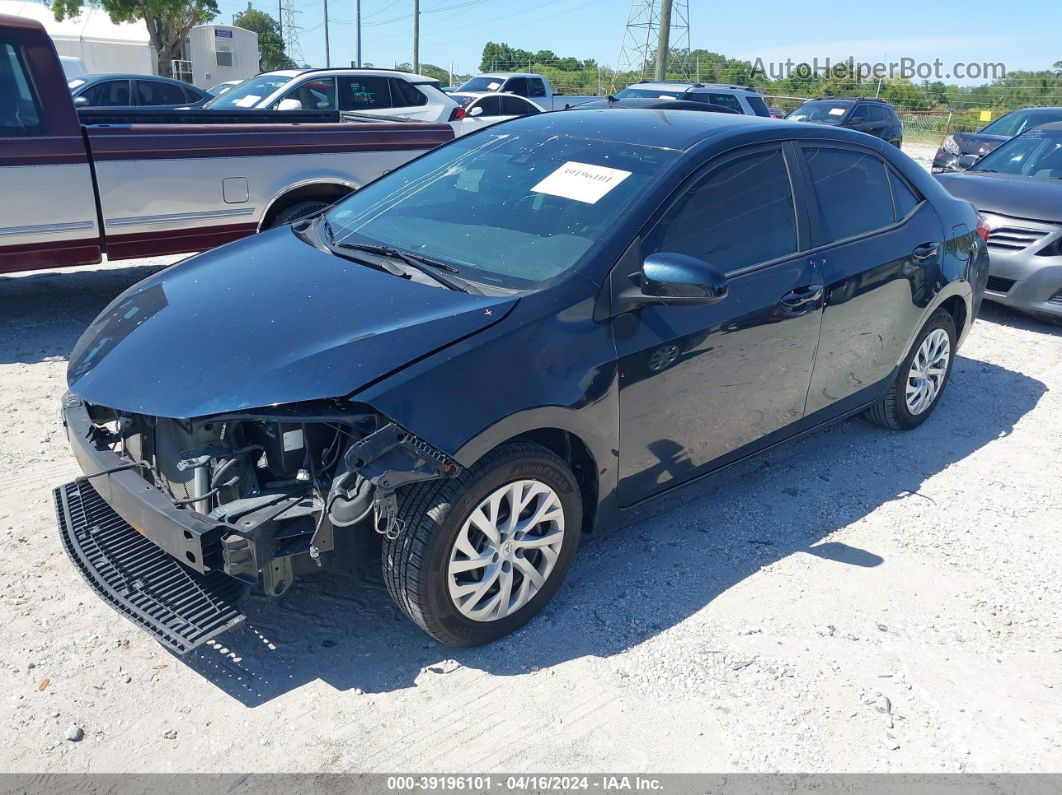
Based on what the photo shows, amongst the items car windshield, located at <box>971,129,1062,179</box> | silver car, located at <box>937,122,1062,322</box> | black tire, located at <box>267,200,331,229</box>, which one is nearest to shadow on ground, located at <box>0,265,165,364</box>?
black tire, located at <box>267,200,331,229</box>

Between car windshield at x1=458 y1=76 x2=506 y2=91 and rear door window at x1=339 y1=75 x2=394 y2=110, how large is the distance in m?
9.09

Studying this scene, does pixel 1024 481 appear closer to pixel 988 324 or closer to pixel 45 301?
pixel 988 324

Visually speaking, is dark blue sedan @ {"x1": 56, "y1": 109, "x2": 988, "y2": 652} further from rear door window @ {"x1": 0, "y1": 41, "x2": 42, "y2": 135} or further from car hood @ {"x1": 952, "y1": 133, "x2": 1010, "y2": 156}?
car hood @ {"x1": 952, "y1": 133, "x2": 1010, "y2": 156}

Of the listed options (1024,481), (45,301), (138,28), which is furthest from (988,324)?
(138,28)

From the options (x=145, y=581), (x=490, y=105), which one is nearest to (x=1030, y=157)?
(x=145, y=581)

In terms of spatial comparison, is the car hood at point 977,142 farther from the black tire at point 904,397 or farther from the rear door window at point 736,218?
the rear door window at point 736,218

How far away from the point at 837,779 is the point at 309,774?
63.6 inches

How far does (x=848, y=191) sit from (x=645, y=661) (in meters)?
2.61

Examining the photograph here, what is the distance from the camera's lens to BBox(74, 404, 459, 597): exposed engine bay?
8.75 feet

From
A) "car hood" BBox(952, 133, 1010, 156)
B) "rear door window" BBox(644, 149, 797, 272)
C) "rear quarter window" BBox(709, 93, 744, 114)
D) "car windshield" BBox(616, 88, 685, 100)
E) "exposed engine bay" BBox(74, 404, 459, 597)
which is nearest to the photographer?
"exposed engine bay" BBox(74, 404, 459, 597)

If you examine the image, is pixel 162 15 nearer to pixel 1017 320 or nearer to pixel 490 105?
pixel 490 105

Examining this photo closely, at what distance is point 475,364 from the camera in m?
2.86

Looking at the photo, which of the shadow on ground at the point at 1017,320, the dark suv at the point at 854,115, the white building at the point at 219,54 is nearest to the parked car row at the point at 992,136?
the dark suv at the point at 854,115

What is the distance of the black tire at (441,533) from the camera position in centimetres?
283
